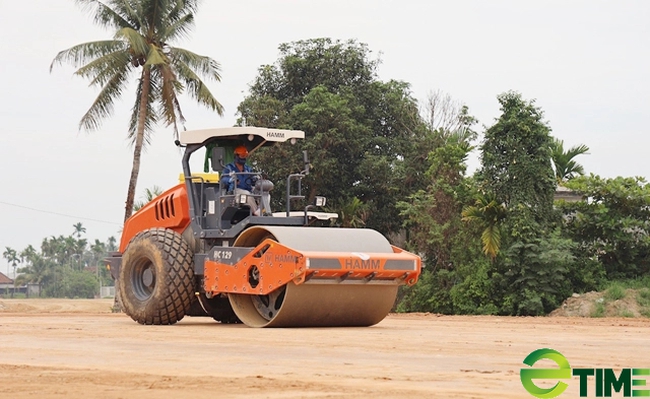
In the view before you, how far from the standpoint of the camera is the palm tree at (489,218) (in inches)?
1125

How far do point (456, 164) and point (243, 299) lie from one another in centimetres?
1722

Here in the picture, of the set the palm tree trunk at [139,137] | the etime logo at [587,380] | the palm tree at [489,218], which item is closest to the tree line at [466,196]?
the palm tree at [489,218]

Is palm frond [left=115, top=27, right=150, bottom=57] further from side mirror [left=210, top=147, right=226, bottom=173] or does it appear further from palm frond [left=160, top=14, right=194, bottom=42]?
side mirror [left=210, top=147, right=226, bottom=173]

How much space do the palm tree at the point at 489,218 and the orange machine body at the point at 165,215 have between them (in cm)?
1080

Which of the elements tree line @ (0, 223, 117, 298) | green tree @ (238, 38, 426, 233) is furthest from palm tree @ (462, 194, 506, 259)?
tree line @ (0, 223, 117, 298)

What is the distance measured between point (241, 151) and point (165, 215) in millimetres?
1966

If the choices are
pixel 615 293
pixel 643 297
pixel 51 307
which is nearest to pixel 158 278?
pixel 615 293

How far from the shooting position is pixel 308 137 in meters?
39.0

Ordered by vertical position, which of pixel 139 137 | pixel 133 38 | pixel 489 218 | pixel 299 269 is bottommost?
pixel 299 269

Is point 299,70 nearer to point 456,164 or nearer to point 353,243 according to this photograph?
point 456,164

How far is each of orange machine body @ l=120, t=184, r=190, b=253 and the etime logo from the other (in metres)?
9.89

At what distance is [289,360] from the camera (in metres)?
11.0

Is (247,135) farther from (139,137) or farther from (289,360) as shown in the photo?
(139,137)

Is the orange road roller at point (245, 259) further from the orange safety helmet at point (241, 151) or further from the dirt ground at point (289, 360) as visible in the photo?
the dirt ground at point (289, 360)
